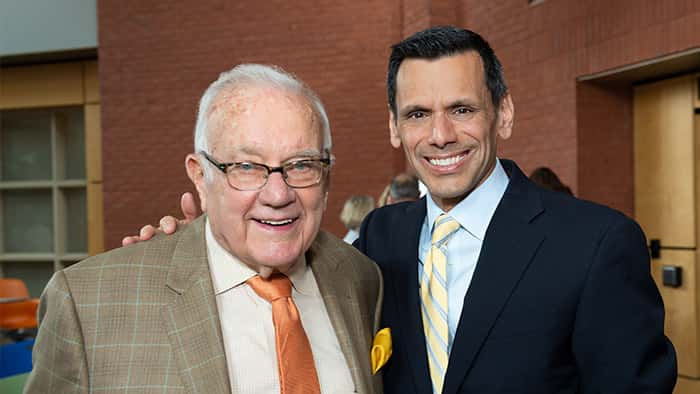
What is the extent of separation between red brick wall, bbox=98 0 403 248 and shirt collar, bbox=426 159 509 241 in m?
5.91

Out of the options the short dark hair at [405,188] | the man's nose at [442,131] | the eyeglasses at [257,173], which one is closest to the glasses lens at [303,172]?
the eyeglasses at [257,173]

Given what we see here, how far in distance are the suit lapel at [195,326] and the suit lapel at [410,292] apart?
500mm

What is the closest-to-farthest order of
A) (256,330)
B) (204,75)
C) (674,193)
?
(256,330) → (674,193) → (204,75)

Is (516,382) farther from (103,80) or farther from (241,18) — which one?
(103,80)

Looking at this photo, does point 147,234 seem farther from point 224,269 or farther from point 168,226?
point 224,269

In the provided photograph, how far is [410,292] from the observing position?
6.16 ft

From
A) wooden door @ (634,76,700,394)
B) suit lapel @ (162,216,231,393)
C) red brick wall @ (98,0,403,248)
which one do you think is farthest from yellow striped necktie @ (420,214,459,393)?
red brick wall @ (98,0,403,248)

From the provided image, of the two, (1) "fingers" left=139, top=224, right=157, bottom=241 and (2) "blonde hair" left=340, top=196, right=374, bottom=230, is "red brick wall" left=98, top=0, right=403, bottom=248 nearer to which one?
(2) "blonde hair" left=340, top=196, right=374, bottom=230

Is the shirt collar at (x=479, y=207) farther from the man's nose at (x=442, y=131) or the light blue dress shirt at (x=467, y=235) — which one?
the man's nose at (x=442, y=131)

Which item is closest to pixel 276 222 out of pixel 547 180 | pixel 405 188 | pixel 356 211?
pixel 547 180

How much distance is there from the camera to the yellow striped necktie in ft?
5.74

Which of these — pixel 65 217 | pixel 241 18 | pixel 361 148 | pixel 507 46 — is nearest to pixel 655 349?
pixel 507 46

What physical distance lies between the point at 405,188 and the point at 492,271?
3.01 meters

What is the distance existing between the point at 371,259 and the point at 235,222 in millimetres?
664
